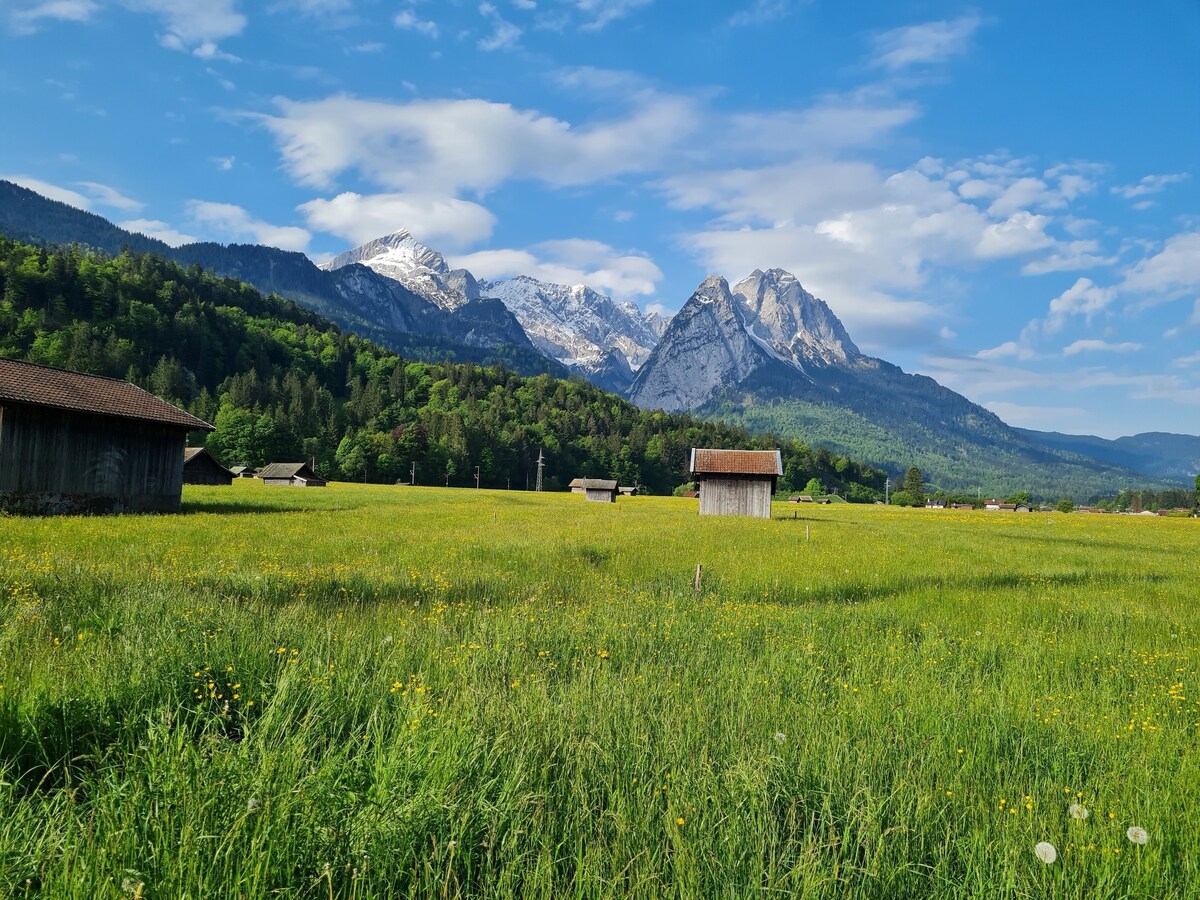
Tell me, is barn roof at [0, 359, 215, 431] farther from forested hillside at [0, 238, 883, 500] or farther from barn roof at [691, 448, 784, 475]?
forested hillside at [0, 238, 883, 500]

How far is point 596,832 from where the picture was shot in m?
3.20

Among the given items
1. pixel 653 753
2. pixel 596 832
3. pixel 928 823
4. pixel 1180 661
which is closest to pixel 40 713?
pixel 596 832

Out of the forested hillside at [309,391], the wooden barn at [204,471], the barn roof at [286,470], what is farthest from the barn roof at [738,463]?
the forested hillside at [309,391]

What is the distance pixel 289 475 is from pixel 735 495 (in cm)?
7253

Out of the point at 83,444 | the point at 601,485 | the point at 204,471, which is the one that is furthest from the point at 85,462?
the point at 601,485

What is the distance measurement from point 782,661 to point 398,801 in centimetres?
491

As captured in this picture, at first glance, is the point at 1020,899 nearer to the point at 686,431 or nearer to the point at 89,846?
the point at 89,846

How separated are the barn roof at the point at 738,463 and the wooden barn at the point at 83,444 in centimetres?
3263

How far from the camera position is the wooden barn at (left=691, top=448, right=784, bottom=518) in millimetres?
46156

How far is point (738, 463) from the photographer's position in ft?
153

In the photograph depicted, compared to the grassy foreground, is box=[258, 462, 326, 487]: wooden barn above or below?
below

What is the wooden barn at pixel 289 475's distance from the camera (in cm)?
9019

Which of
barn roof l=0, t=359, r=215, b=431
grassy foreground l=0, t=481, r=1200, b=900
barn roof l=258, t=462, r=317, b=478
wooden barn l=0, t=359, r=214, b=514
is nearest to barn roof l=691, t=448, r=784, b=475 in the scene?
barn roof l=0, t=359, r=215, b=431

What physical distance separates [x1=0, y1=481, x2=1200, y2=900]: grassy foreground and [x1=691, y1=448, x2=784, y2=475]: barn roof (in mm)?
36307
